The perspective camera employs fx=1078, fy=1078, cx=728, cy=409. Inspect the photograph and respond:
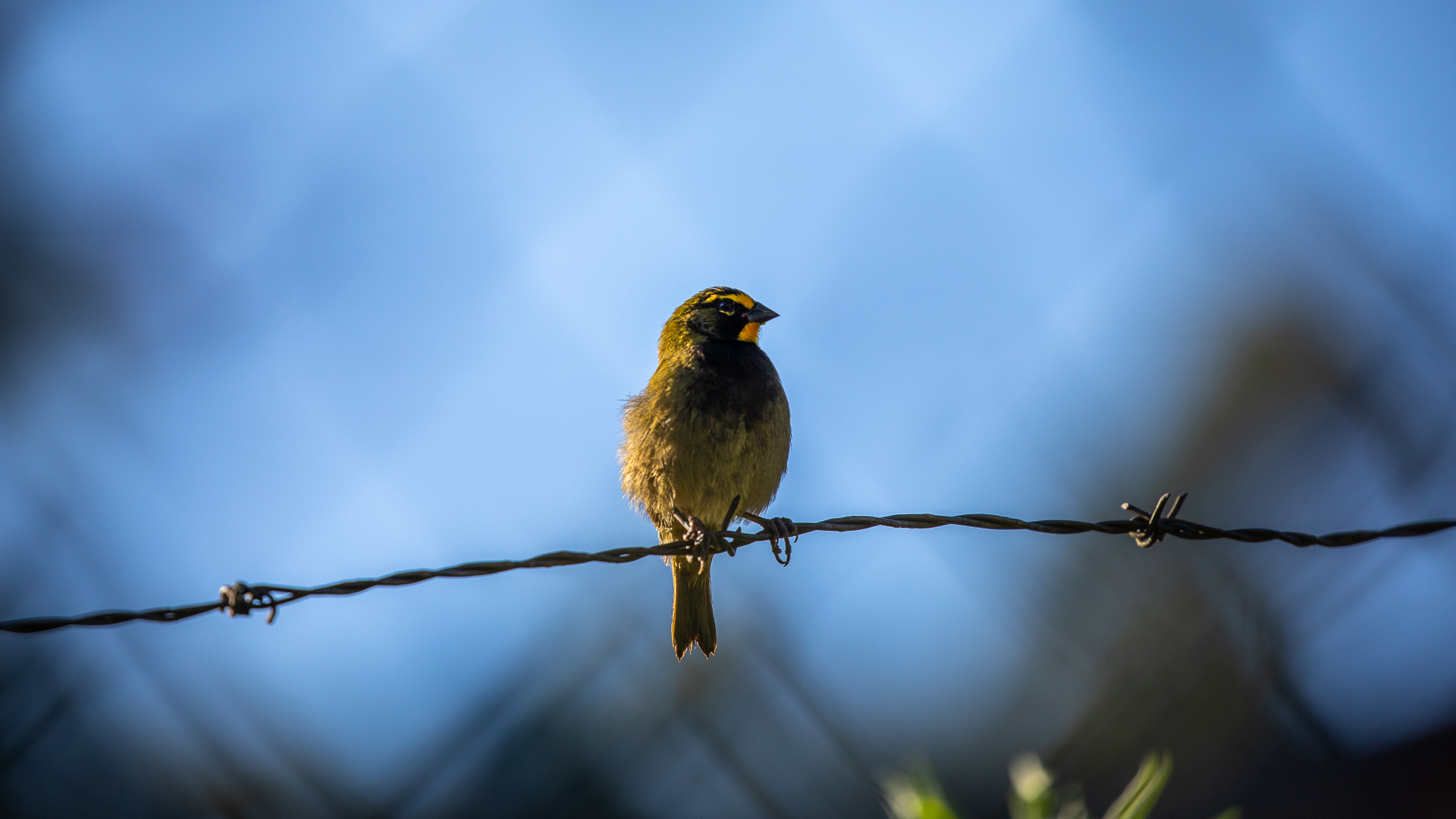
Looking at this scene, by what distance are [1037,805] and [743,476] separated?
12.8 ft

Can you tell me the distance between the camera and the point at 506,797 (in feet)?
30.2

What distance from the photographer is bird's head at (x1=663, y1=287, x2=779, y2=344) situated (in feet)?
19.1

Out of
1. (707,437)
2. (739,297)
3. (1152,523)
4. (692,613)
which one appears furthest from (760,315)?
(1152,523)

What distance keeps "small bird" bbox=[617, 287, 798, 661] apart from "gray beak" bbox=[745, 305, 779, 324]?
0.23m

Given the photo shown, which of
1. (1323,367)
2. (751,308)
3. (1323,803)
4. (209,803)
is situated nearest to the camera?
(751,308)

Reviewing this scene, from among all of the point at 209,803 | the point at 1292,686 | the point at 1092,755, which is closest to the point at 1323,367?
the point at 1292,686

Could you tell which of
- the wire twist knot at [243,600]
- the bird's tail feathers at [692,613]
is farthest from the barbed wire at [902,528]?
the bird's tail feathers at [692,613]

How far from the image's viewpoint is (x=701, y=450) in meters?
5.13

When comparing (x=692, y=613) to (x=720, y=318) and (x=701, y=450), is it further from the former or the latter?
(x=720, y=318)

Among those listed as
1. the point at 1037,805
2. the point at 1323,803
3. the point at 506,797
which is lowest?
the point at 1323,803

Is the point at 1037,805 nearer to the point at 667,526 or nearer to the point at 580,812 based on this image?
the point at 667,526

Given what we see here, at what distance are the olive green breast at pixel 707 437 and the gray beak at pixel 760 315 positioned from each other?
14.5 inches

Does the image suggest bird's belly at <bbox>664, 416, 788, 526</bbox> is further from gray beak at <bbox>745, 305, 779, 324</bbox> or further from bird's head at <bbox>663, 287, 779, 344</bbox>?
gray beak at <bbox>745, 305, 779, 324</bbox>

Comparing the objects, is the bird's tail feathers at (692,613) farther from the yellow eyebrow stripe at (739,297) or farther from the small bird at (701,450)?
the yellow eyebrow stripe at (739,297)
